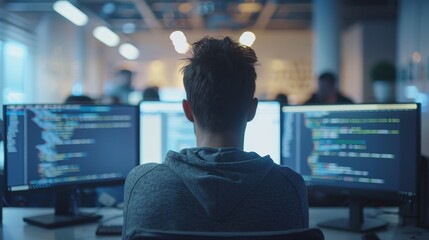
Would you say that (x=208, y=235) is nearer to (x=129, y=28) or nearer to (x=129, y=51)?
(x=129, y=28)

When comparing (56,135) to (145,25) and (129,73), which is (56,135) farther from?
(145,25)

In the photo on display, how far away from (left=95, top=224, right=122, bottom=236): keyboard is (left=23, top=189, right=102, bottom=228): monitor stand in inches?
7.5

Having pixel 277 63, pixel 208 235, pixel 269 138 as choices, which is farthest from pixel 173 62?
pixel 208 235

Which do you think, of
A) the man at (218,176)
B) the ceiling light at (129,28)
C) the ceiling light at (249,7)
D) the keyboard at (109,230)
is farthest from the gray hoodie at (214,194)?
the ceiling light at (129,28)

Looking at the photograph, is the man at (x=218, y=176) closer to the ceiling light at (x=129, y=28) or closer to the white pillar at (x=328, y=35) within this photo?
the white pillar at (x=328, y=35)

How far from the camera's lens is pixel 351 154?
207 cm

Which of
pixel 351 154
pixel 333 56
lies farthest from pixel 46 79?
pixel 351 154

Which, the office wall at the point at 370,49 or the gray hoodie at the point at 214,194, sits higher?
the office wall at the point at 370,49

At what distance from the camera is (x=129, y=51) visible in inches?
475

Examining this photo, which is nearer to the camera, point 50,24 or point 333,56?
→ point 333,56

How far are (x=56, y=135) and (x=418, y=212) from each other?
1570 millimetres

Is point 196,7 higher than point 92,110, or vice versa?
point 196,7

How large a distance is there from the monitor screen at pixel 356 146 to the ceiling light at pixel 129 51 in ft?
32.5

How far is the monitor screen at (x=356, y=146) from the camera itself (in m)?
1.95
